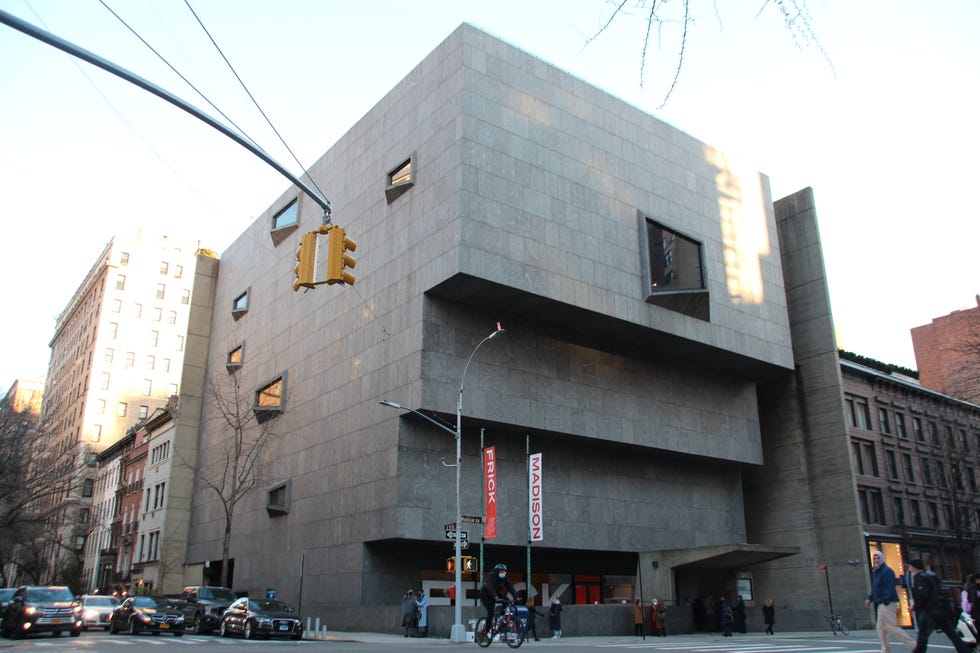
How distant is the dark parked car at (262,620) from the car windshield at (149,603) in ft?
11.0

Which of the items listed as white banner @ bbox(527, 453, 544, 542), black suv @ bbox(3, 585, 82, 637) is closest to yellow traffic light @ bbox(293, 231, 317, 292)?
black suv @ bbox(3, 585, 82, 637)

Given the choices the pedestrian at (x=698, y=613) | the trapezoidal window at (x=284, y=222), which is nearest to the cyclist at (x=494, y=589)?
the pedestrian at (x=698, y=613)

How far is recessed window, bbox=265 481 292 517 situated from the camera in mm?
44531

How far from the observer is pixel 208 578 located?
53.1 meters

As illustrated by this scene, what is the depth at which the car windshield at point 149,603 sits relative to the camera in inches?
1227

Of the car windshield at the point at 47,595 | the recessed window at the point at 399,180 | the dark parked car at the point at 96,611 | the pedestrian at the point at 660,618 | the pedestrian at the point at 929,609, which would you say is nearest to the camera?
the pedestrian at the point at 929,609

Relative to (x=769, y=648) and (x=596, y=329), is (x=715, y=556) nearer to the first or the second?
(x=596, y=329)

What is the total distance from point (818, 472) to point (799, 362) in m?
7.27

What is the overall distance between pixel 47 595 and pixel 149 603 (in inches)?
175

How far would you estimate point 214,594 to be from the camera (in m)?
35.7

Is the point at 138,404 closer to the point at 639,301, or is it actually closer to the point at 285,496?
the point at 285,496

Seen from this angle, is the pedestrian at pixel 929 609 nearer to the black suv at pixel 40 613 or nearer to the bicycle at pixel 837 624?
the black suv at pixel 40 613

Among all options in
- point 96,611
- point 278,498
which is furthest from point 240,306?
point 96,611

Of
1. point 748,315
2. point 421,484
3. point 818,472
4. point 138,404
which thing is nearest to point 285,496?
point 421,484
